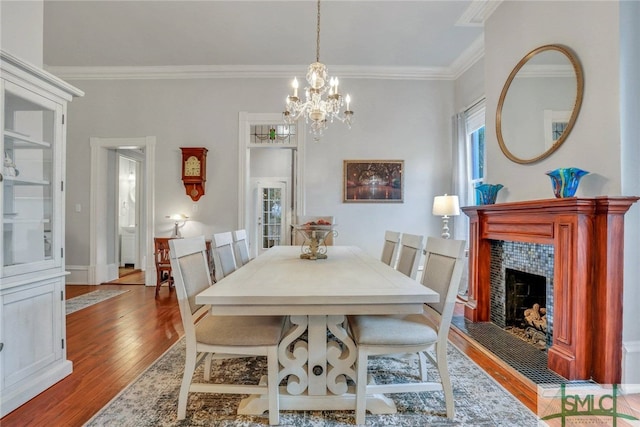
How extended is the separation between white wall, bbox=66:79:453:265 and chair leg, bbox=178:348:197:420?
11.0ft

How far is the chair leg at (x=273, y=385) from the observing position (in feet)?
5.09

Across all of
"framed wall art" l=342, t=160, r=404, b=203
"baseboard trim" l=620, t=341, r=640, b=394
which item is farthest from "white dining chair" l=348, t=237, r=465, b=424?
"framed wall art" l=342, t=160, r=404, b=203

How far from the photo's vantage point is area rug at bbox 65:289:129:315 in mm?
3651

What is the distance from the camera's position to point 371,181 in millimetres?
4809

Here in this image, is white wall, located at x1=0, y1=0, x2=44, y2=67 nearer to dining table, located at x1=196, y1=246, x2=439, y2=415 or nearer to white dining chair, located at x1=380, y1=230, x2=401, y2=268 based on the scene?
dining table, located at x1=196, y1=246, x2=439, y2=415

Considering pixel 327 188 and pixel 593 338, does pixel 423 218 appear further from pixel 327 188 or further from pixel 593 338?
pixel 593 338

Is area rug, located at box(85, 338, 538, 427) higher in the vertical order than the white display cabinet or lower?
lower

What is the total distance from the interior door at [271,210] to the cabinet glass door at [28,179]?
588 cm

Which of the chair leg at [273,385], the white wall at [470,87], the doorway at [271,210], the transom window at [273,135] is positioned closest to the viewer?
the chair leg at [273,385]

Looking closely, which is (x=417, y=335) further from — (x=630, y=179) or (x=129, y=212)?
(x=129, y=212)

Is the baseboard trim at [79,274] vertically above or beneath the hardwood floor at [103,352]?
above

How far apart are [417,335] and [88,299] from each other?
4.21m

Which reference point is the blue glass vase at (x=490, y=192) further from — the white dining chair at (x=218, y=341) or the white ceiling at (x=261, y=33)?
the white dining chair at (x=218, y=341)

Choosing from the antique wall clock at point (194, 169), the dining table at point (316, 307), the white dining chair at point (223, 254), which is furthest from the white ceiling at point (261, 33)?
the dining table at point (316, 307)
